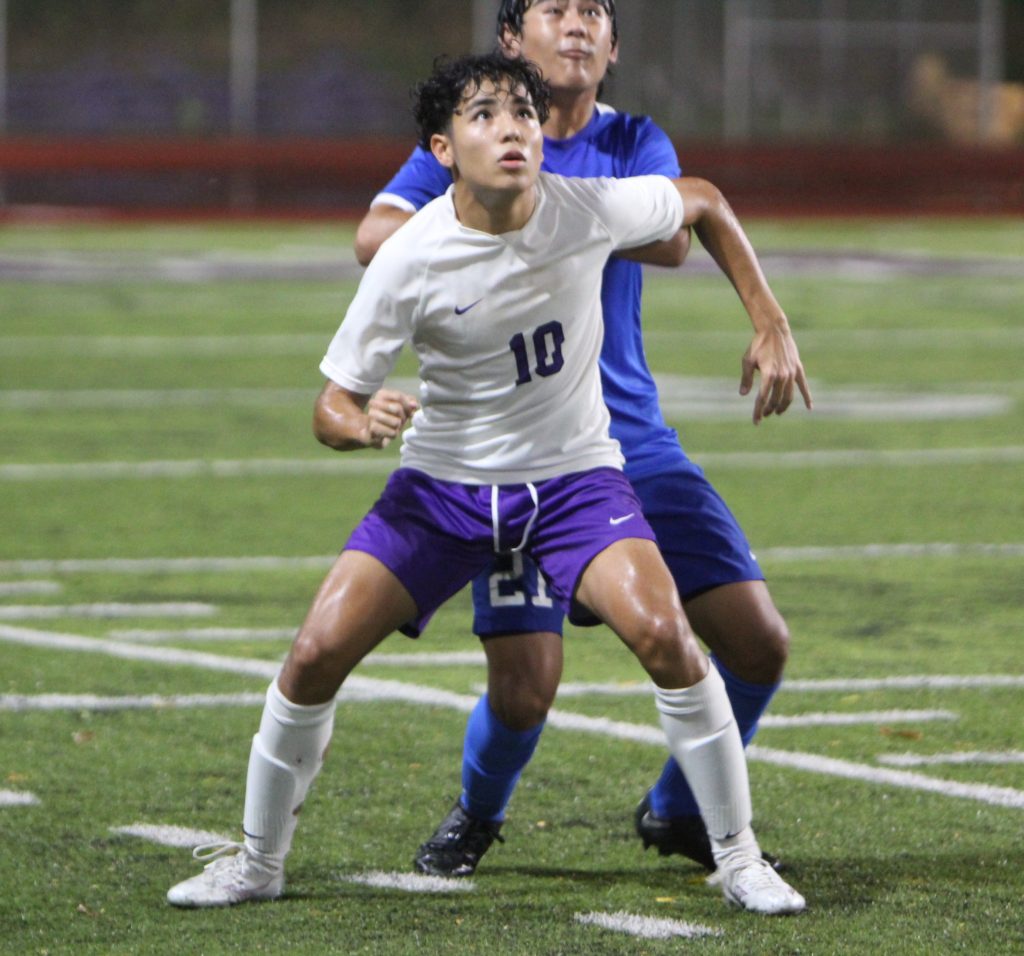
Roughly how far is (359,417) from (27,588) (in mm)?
4016

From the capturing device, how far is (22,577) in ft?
26.9

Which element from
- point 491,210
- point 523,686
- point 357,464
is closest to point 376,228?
point 491,210

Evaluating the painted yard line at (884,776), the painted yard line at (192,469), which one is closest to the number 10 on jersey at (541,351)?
the painted yard line at (884,776)

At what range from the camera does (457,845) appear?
486 centimetres

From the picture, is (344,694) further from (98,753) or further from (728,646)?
(728,646)

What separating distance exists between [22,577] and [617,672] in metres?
2.54

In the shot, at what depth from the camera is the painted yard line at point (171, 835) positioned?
5.02m

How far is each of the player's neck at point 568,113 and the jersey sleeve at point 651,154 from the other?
0.44 ft

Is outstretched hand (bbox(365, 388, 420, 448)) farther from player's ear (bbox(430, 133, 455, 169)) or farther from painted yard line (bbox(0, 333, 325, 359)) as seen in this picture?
painted yard line (bbox(0, 333, 325, 359))

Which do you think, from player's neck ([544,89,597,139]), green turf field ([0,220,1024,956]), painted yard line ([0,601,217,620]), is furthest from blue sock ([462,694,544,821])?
painted yard line ([0,601,217,620])

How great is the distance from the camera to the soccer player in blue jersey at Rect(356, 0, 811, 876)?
Result: 476cm

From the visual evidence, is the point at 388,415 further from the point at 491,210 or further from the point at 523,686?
the point at 523,686

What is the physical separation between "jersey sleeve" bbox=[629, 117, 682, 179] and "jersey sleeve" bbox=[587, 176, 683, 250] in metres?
0.22

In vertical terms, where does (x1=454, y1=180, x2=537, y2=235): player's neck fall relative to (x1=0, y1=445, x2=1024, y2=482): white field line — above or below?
above
